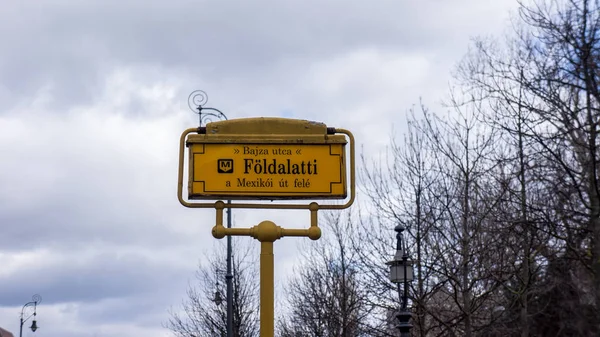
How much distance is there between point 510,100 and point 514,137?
0.90 m

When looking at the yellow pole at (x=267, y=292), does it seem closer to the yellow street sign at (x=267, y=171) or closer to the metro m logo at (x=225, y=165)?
the yellow street sign at (x=267, y=171)

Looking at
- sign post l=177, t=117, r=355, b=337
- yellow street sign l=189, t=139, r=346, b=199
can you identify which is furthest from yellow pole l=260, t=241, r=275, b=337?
yellow street sign l=189, t=139, r=346, b=199

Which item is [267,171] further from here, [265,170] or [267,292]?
[267,292]

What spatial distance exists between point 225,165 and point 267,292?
3.15 ft

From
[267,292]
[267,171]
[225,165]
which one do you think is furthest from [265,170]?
[267,292]

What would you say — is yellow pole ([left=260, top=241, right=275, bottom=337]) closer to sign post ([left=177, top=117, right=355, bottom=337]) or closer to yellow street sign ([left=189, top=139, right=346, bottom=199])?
sign post ([left=177, top=117, right=355, bottom=337])

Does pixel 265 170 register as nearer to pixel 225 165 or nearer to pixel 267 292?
pixel 225 165

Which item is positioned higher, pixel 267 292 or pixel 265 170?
pixel 265 170

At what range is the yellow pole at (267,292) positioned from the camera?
5.84m

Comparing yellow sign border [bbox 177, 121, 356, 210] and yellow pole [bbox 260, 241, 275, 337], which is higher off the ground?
yellow sign border [bbox 177, 121, 356, 210]

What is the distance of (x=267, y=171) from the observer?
5906 mm

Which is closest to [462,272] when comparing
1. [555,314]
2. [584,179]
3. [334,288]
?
[584,179]

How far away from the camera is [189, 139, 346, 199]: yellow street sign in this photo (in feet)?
19.3

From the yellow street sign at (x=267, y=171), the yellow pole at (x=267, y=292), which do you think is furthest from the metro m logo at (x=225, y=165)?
the yellow pole at (x=267, y=292)
